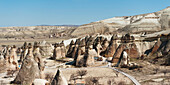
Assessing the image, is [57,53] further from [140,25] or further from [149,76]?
[140,25]

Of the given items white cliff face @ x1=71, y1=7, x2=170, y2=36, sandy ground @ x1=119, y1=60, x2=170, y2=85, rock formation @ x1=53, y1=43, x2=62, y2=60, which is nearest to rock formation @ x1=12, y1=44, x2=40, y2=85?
sandy ground @ x1=119, y1=60, x2=170, y2=85

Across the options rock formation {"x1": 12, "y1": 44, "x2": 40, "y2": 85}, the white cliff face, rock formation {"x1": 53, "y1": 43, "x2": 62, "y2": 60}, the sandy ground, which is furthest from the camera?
the white cliff face

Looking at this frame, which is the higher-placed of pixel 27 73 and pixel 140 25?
pixel 140 25

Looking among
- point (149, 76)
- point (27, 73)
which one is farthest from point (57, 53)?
point (27, 73)

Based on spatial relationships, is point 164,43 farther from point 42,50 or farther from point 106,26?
point 106,26

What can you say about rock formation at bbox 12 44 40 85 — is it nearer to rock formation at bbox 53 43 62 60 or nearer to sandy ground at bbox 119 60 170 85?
sandy ground at bbox 119 60 170 85

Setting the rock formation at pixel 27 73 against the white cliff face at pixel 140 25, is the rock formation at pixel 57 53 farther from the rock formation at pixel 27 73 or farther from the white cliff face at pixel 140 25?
the white cliff face at pixel 140 25

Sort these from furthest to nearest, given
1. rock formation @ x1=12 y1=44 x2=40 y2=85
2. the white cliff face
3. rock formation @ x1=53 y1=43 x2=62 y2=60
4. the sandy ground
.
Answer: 1. the white cliff face
2. rock formation @ x1=53 y1=43 x2=62 y2=60
3. the sandy ground
4. rock formation @ x1=12 y1=44 x2=40 y2=85

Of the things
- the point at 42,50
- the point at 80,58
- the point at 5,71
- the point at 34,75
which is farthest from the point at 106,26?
the point at 34,75

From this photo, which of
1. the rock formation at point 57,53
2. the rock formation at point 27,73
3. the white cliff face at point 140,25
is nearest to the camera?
the rock formation at point 27,73

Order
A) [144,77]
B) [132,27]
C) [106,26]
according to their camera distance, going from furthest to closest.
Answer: [106,26]
[132,27]
[144,77]

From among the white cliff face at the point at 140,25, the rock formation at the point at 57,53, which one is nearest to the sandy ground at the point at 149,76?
the rock formation at the point at 57,53
